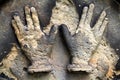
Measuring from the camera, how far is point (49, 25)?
217 centimetres

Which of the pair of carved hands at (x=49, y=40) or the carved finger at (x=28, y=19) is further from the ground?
the carved finger at (x=28, y=19)

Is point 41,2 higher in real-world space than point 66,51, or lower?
higher

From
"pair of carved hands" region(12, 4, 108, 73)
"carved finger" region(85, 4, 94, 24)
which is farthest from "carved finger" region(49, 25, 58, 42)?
"carved finger" region(85, 4, 94, 24)

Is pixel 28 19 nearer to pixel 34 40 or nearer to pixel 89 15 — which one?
pixel 34 40

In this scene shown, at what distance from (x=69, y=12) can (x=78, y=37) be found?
0.09 metres

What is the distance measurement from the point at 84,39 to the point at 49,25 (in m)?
0.12

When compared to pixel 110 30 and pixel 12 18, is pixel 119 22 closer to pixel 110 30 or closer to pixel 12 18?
pixel 110 30

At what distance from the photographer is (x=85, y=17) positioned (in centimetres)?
219

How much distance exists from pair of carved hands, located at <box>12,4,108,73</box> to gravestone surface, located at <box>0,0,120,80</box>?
0.02 meters

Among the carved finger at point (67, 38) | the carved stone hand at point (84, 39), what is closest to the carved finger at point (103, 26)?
the carved stone hand at point (84, 39)

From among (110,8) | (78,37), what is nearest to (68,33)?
(78,37)

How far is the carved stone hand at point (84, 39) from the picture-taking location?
216cm

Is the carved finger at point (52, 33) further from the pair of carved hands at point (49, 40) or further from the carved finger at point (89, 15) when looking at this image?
Answer: the carved finger at point (89, 15)

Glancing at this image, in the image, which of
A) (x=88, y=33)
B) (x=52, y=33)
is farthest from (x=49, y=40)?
(x=88, y=33)
